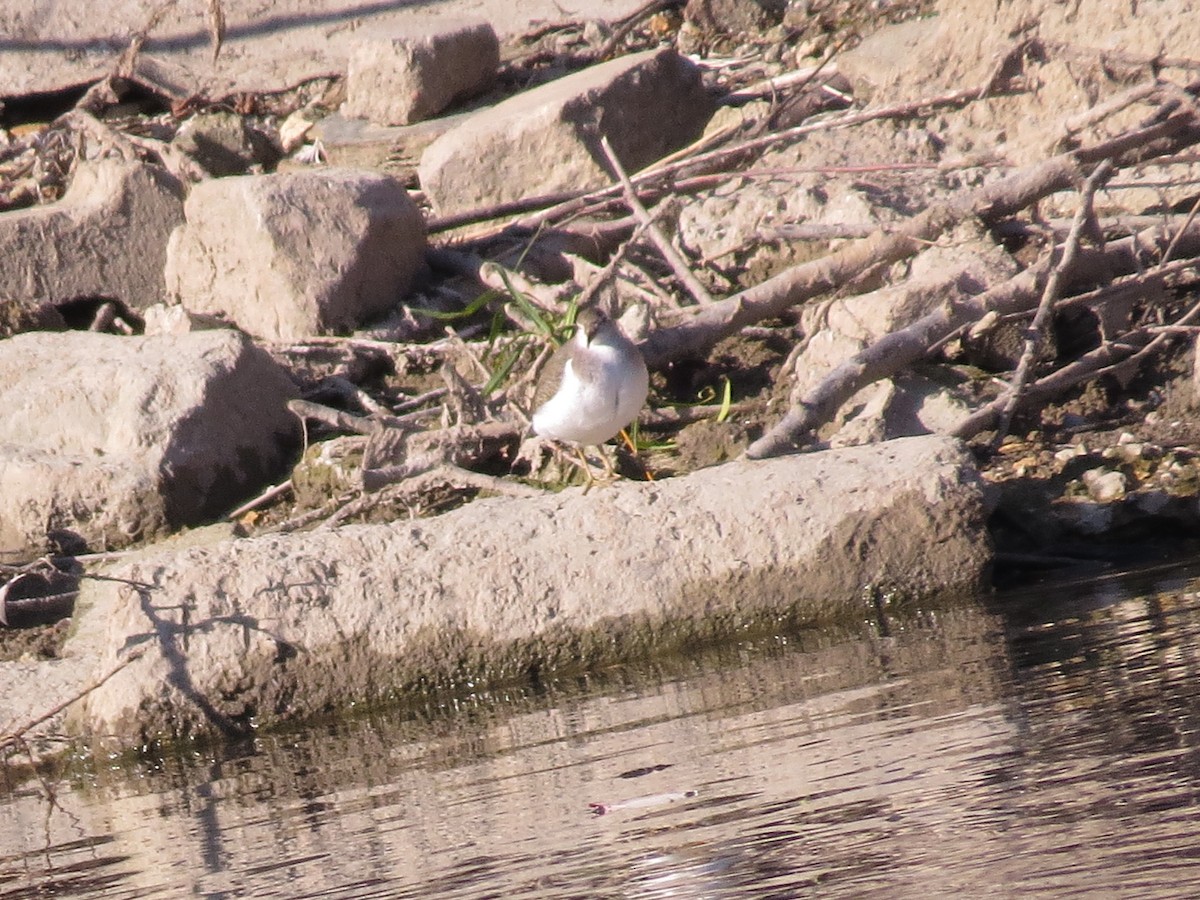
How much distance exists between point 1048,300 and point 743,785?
426 cm

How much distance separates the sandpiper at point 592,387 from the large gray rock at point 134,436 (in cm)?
194

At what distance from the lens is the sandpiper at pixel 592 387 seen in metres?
7.11

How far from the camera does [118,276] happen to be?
10.5m

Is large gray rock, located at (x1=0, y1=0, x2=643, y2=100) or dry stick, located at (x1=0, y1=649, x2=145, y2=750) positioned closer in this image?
dry stick, located at (x1=0, y1=649, x2=145, y2=750)

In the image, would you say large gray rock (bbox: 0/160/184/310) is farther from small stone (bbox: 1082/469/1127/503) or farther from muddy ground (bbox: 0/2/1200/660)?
small stone (bbox: 1082/469/1127/503)

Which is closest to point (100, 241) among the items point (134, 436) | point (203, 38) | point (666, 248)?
point (134, 436)

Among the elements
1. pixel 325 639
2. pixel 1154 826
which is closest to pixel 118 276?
pixel 325 639

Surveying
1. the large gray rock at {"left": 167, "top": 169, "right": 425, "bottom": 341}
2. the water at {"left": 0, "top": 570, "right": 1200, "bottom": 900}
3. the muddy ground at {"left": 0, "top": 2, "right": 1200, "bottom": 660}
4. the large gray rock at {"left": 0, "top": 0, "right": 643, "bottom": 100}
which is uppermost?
the large gray rock at {"left": 0, "top": 0, "right": 643, "bottom": 100}

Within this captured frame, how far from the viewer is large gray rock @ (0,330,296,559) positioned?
8367mm

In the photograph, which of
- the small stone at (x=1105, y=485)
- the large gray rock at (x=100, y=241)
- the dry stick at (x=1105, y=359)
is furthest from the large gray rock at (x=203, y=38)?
the small stone at (x=1105, y=485)

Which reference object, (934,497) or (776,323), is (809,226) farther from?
(934,497)

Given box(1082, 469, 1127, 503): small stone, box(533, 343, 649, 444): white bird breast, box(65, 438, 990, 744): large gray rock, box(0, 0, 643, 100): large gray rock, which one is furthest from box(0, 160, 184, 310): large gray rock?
box(1082, 469, 1127, 503): small stone

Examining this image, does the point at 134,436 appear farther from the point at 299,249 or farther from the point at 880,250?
the point at 880,250

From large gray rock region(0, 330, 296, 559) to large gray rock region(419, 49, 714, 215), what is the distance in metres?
1.91
